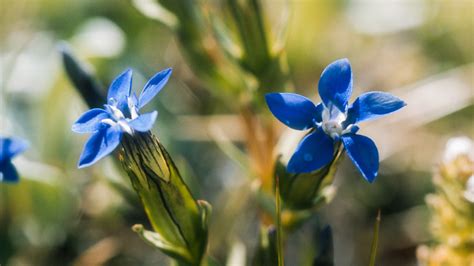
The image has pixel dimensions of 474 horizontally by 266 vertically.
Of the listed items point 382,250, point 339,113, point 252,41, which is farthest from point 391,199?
point 339,113

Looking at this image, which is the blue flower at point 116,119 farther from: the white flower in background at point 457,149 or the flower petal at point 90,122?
the white flower in background at point 457,149

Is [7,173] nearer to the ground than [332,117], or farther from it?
farther from it

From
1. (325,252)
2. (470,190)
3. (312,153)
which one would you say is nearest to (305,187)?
(325,252)

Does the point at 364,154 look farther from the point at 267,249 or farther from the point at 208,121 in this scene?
the point at 208,121

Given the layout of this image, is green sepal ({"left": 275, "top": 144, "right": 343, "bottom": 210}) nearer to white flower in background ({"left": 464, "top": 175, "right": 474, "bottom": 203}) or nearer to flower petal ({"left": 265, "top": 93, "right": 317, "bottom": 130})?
flower petal ({"left": 265, "top": 93, "right": 317, "bottom": 130})

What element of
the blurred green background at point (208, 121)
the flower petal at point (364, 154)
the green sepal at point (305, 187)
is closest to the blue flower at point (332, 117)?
the flower petal at point (364, 154)

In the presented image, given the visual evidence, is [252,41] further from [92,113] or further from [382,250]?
[382,250]

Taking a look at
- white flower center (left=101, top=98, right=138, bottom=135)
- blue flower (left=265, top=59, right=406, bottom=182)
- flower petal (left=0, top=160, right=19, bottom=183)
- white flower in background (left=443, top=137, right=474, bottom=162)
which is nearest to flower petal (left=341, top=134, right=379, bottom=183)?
blue flower (left=265, top=59, right=406, bottom=182)
